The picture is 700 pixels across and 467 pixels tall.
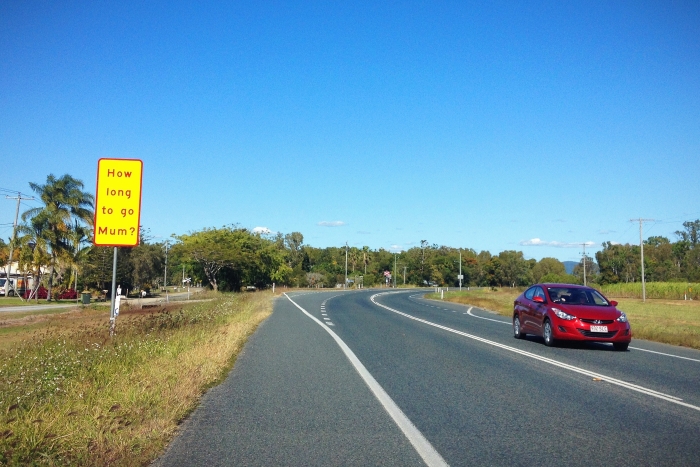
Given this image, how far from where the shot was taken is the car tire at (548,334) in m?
15.0

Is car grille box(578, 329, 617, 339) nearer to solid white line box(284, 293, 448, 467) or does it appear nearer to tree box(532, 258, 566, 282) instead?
solid white line box(284, 293, 448, 467)

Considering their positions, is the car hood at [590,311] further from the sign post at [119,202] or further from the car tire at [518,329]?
the sign post at [119,202]

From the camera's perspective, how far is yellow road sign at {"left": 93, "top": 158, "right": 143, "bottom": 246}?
11195 mm

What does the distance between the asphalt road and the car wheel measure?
0.96 metres

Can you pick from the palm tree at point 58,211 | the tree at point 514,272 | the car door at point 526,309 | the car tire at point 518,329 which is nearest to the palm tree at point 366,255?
the tree at point 514,272

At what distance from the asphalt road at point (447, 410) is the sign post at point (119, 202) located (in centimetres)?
329

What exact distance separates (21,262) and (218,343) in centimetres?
4622

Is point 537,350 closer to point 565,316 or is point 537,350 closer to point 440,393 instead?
point 565,316

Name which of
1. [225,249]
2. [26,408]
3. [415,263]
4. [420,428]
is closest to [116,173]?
[26,408]

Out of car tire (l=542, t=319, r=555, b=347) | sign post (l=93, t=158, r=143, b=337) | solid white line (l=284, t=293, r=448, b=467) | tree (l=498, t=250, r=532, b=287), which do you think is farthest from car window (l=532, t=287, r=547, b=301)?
tree (l=498, t=250, r=532, b=287)

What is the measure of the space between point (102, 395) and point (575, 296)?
12324 mm

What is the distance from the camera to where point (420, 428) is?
6.81m

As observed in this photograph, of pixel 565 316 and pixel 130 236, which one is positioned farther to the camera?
pixel 565 316

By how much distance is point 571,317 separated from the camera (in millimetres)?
14664
